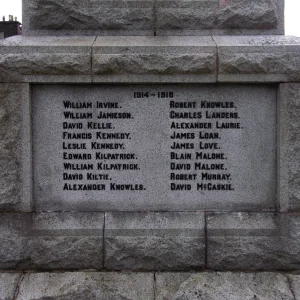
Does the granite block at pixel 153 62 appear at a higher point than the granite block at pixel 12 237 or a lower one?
higher

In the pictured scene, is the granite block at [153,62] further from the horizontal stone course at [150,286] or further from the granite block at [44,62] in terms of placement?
the horizontal stone course at [150,286]

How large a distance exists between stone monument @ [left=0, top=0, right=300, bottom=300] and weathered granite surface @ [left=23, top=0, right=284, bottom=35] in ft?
0.20

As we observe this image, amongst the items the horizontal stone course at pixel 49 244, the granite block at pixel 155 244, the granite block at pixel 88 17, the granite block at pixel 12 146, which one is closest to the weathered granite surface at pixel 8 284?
the horizontal stone course at pixel 49 244

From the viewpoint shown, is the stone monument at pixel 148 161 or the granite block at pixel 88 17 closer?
the stone monument at pixel 148 161

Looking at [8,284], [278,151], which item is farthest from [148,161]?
[8,284]

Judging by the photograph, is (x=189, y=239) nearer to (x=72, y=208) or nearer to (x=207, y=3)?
(x=72, y=208)

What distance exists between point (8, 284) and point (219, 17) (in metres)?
2.85

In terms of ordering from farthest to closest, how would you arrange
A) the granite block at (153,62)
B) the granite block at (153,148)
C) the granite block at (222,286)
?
the granite block at (153,148), the granite block at (153,62), the granite block at (222,286)

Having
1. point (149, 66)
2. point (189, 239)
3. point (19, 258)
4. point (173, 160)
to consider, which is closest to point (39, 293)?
point (19, 258)

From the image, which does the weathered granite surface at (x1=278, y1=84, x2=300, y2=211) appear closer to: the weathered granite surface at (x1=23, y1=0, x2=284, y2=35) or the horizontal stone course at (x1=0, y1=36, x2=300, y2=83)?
the horizontal stone course at (x1=0, y1=36, x2=300, y2=83)

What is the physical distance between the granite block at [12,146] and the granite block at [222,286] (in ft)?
4.36

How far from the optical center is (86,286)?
3.61 m

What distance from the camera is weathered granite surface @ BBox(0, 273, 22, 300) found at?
3598 mm

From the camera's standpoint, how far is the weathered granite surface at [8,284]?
3.60 m
